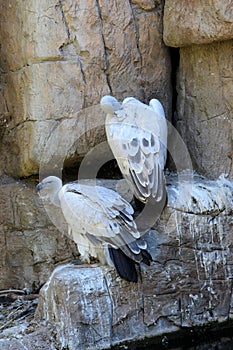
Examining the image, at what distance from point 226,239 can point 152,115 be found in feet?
2.81

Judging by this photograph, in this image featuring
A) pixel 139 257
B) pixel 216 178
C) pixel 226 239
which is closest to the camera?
pixel 139 257

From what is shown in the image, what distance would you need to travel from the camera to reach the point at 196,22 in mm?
4941

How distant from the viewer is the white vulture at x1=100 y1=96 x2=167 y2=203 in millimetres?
4801

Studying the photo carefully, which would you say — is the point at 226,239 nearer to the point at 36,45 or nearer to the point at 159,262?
the point at 159,262

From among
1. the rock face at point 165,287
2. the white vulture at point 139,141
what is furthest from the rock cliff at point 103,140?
the white vulture at point 139,141

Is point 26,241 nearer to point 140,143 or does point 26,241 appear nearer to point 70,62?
point 140,143

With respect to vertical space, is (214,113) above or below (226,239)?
above

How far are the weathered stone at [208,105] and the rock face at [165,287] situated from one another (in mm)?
290

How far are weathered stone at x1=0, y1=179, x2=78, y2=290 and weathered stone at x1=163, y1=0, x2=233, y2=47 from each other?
1.35 meters

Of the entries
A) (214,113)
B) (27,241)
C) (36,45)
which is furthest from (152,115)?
(27,241)

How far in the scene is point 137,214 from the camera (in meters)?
4.82

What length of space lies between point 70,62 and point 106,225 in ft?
3.58

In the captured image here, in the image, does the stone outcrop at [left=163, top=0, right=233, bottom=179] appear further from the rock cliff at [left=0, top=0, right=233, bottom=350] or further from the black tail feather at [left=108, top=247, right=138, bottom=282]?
the black tail feather at [left=108, top=247, right=138, bottom=282]

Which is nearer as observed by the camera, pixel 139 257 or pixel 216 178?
pixel 139 257
